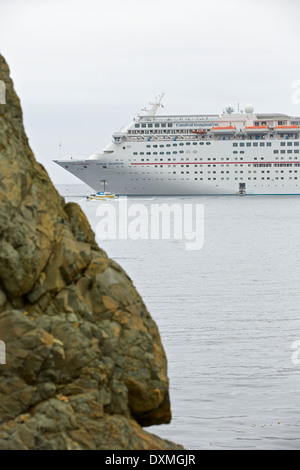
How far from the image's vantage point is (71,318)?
6242mm

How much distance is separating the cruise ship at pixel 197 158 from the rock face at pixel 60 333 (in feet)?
327

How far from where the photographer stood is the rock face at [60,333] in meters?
6.02

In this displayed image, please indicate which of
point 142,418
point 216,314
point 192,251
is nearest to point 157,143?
point 192,251

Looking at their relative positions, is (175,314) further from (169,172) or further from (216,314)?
(169,172)

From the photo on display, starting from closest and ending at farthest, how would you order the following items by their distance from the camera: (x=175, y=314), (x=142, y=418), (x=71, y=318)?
(x=71, y=318)
(x=142, y=418)
(x=175, y=314)

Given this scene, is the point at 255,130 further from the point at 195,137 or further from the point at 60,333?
the point at 60,333

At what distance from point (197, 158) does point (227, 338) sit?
303 ft

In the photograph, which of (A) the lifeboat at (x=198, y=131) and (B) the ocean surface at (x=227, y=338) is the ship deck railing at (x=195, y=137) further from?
(B) the ocean surface at (x=227, y=338)

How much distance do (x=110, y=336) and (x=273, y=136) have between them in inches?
4313

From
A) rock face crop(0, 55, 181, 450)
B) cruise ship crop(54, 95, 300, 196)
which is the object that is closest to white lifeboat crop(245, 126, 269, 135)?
cruise ship crop(54, 95, 300, 196)

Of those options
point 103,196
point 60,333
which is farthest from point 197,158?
point 60,333

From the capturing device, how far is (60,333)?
20.2 ft

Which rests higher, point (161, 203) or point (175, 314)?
point (161, 203)

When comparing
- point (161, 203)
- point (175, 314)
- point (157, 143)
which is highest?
point (157, 143)
